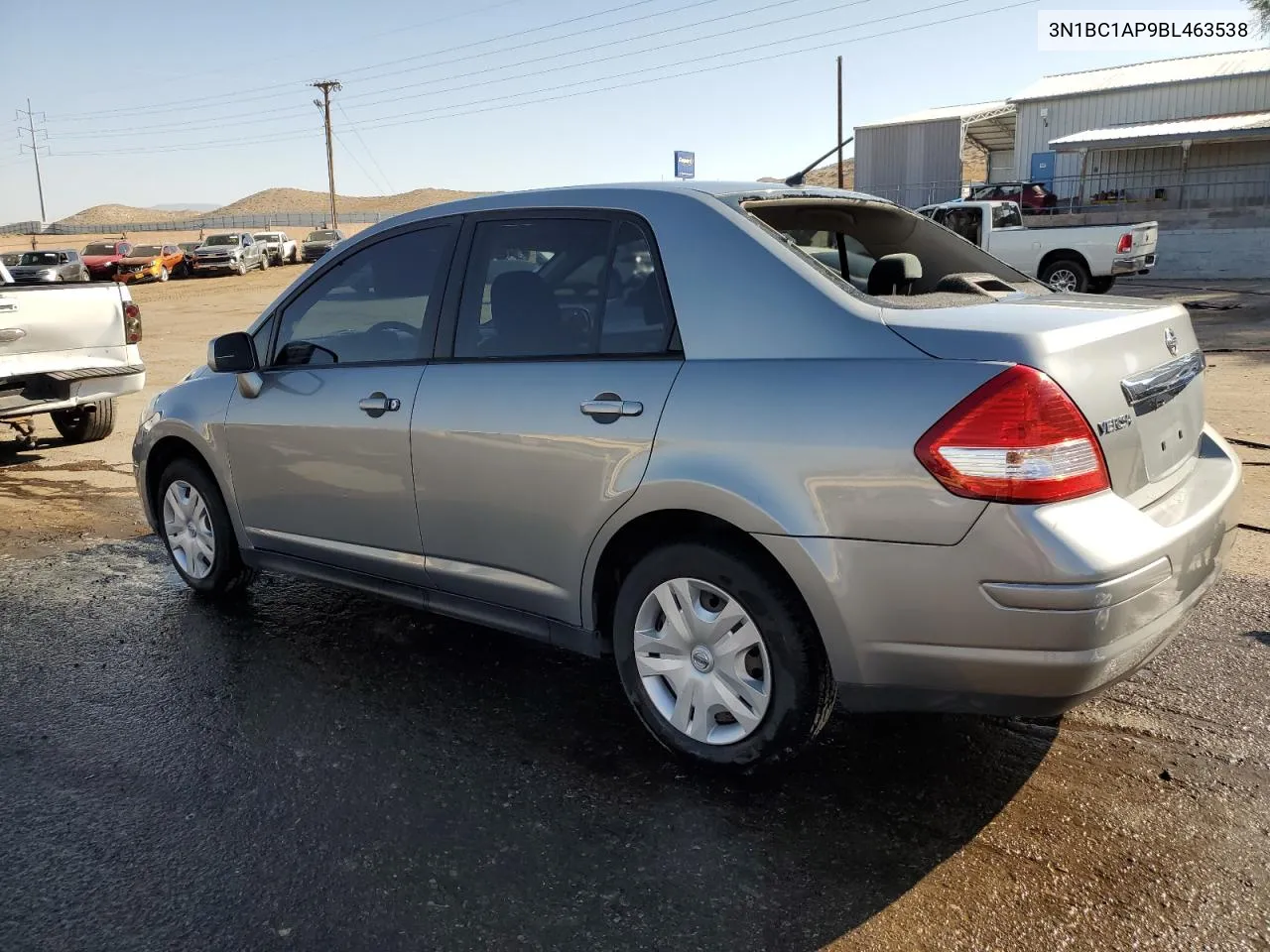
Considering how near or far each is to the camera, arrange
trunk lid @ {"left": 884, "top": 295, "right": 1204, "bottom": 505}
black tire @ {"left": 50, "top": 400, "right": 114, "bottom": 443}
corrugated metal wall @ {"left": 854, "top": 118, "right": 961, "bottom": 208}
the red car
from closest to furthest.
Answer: trunk lid @ {"left": 884, "top": 295, "right": 1204, "bottom": 505} → black tire @ {"left": 50, "top": 400, "right": 114, "bottom": 443} → the red car → corrugated metal wall @ {"left": 854, "top": 118, "right": 961, "bottom": 208}

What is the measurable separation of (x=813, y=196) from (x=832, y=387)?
1246mm

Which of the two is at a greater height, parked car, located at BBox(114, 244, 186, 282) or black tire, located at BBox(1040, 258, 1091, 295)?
parked car, located at BBox(114, 244, 186, 282)

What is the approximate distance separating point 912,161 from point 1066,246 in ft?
81.4

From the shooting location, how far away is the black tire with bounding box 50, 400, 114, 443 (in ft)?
30.9

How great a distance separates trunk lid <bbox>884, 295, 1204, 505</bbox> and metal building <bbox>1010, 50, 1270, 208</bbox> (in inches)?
1262

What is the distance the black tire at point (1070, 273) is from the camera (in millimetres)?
19172

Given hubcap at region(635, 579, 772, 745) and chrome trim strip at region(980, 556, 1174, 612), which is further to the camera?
hubcap at region(635, 579, 772, 745)

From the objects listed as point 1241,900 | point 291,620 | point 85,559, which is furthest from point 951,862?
point 85,559

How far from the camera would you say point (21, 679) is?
423cm

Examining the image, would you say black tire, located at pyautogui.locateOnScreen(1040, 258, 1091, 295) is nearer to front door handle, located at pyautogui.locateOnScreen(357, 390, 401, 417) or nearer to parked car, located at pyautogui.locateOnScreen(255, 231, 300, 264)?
front door handle, located at pyautogui.locateOnScreen(357, 390, 401, 417)

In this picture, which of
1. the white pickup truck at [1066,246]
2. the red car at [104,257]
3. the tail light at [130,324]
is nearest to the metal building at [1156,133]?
the white pickup truck at [1066,246]

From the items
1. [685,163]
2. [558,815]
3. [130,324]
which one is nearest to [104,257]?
[685,163]

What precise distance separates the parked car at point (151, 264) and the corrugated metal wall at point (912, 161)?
26.3m

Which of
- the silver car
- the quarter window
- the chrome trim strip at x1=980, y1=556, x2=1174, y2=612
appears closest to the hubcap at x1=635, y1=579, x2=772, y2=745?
the silver car
